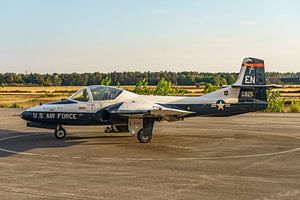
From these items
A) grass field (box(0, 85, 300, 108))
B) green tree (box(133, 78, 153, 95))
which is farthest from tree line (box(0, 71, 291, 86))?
green tree (box(133, 78, 153, 95))

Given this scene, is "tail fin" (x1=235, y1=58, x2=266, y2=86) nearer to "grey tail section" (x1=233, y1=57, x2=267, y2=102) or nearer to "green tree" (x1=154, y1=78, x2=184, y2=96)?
"grey tail section" (x1=233, y1=57, x2=267, y2=102)

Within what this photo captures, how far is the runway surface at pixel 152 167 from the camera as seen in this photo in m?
8.92

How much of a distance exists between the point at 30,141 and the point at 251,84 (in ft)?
33.6

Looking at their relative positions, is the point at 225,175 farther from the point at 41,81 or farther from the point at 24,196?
the point at 41,81

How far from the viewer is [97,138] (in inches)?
742

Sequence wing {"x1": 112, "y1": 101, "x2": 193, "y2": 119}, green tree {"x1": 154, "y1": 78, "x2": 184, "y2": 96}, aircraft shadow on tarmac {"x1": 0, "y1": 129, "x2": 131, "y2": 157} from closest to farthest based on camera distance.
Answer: aircraft shadow on tarmac {"x1": 0, "y1": 129, "x2": 131, "y2": 157}, wing {"x1": 112, "y1": 101, "x2": 193, "y2": 119}, green tree {"x1": 154, "y1": 78, "x2": 184, "y2": 96}

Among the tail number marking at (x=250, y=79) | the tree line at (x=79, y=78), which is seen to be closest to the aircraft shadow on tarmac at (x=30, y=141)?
the tail number marking at (x=250, y=79)

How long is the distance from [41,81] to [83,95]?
16622 cm

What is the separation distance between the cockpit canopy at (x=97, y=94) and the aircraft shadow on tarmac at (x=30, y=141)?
6.19ft

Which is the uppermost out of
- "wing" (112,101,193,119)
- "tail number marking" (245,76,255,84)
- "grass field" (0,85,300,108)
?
"tail number marking" (245,76,255,84)

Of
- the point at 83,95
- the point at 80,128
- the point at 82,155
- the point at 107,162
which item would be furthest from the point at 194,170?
the point at 80,128

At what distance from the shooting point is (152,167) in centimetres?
1183

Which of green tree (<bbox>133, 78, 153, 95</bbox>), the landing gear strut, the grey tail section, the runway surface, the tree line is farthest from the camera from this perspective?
the tree line

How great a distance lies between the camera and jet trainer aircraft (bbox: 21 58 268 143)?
1697cm
